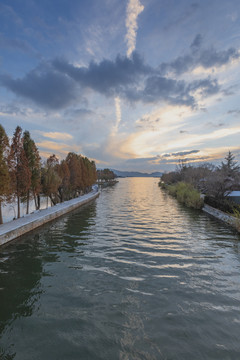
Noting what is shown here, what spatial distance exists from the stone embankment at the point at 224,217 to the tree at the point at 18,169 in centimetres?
1790

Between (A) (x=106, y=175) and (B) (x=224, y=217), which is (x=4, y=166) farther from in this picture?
(A) (x=106, y=175)

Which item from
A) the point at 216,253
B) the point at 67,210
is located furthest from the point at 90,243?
the point at 67,210

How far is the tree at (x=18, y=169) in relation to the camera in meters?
16.9

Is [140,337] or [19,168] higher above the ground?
[19,168]

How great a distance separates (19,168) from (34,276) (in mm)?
12070

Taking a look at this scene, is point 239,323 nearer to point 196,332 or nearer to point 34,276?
point 196,332

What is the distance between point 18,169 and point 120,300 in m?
15.3

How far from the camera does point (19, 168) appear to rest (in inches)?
683

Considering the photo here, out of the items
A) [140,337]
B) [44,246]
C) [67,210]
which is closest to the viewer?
[140,337]

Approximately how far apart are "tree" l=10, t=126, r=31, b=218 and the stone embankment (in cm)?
1790

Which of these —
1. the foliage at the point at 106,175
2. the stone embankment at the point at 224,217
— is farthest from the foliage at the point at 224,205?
the foliage at the point at 106,175

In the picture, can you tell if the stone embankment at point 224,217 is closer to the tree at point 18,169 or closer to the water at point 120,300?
the water at point 120,300

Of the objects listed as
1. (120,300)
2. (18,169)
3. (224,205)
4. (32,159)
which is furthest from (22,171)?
(224,205)

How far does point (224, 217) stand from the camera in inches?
718
